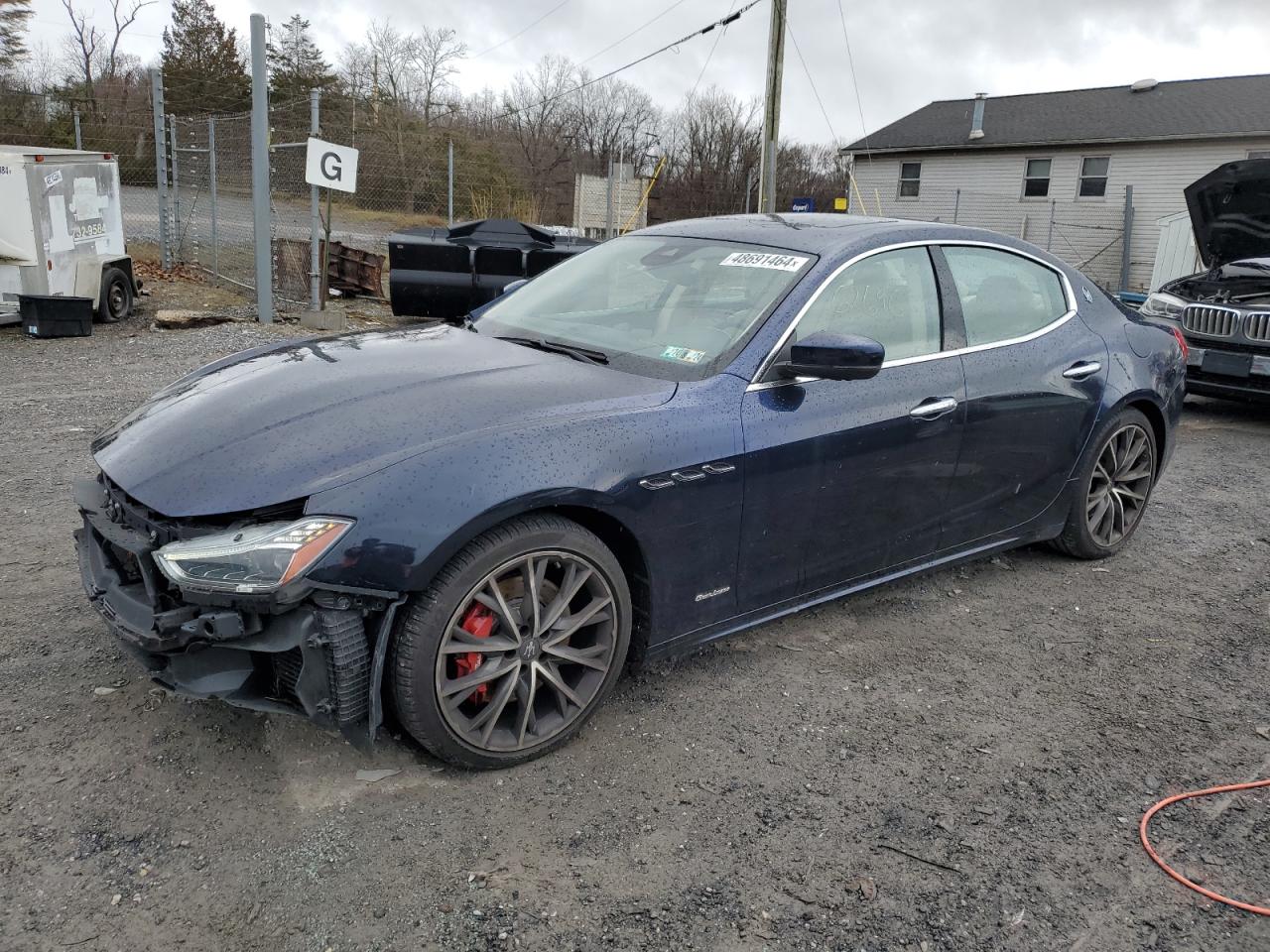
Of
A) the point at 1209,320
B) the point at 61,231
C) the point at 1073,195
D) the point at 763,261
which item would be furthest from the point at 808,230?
the point at 1073,195

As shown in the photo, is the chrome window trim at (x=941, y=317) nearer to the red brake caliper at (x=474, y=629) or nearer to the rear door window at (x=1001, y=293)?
the rear door window at (x=1001, y=293)

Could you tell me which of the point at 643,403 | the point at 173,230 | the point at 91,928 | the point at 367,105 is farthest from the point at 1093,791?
the point at 367,105

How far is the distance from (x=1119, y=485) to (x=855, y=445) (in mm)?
2118

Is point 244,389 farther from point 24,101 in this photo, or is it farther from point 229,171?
point 24,101

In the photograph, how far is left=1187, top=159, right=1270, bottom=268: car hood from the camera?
7848 millimetres

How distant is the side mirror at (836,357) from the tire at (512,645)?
0.89 meters

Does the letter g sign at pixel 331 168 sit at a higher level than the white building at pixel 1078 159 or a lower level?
lower

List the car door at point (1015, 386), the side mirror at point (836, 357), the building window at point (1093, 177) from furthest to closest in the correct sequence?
the building window at point (1093, 177) → the car door at point (1015, 386) → the side mirror at point (836, 357)

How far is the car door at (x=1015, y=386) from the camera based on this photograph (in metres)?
3.83

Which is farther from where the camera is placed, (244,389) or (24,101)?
(24,101)

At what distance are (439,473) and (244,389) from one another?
Result: 888mm

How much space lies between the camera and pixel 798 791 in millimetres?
2799

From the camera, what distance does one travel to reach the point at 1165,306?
27.8 ft

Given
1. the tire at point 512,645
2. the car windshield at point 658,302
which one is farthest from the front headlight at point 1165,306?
the tire at point 512,645
